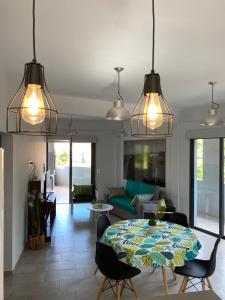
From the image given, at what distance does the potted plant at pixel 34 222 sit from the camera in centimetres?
484

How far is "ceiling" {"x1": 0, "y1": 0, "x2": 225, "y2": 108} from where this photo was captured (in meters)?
1.85

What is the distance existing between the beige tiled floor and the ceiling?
2.84 metres

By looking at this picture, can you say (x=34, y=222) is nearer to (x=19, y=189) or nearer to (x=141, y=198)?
(x=19, y=189)

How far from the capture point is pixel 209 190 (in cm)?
595

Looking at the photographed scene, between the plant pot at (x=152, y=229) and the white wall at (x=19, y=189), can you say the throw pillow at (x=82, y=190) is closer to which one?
the white wall at (x=19, y=189)

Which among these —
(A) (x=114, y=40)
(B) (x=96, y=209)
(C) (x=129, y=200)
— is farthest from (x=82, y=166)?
(A) (x=114, y=40)

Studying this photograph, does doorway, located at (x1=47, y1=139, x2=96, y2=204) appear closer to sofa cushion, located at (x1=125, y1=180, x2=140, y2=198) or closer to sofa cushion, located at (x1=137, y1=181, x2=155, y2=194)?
sofa cushion, located at (x1=125, y1=180, x2=140, y2=198)

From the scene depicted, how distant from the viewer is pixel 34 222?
16.1ft

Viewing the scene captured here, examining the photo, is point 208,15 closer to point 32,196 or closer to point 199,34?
point 199,34

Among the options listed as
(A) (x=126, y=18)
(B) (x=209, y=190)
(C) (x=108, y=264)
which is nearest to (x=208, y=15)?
(A) (x=126, y=18)

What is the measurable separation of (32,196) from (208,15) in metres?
4.14

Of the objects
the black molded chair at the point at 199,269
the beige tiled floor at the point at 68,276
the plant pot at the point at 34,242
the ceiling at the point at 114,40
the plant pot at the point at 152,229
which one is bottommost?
the beige tiled floor at the point at 68,276

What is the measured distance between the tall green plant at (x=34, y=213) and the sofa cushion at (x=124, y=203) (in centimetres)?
240

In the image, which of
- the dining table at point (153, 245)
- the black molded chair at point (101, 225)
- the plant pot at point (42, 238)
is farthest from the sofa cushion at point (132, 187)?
the dining table at point (153, 245)
